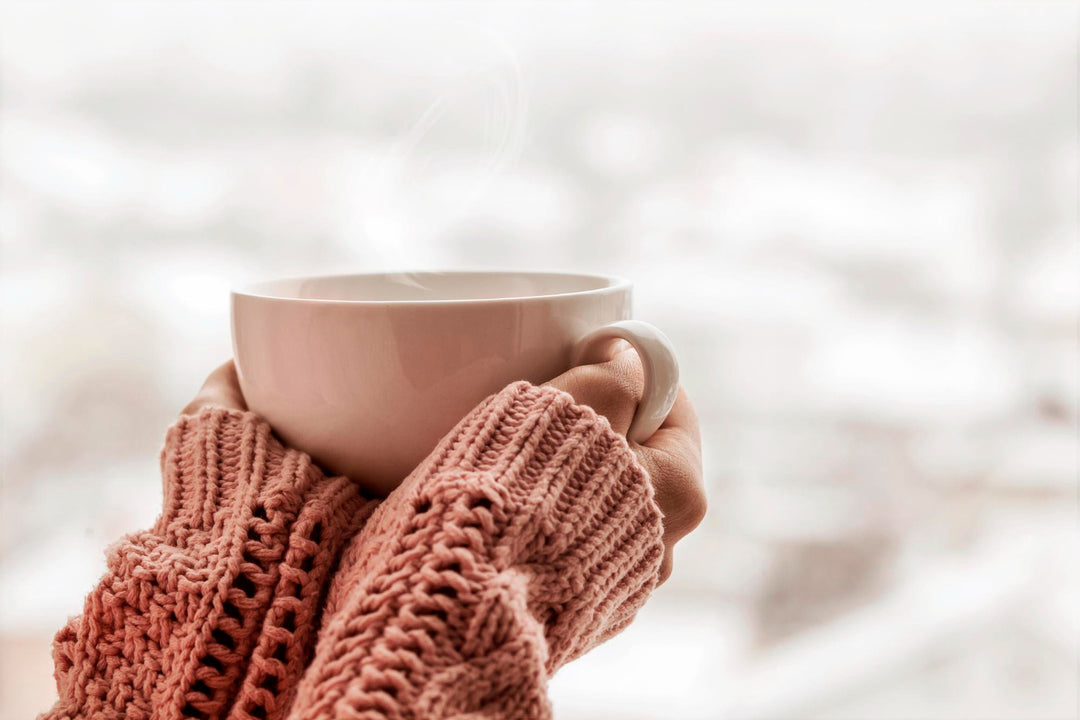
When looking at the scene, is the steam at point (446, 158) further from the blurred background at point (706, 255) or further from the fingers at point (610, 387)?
the fingers at point (610, 387)

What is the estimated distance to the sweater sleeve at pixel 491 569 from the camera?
337 mm

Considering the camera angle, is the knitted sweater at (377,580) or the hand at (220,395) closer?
the knitted sweater at (377,580)

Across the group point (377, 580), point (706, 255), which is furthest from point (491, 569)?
point (706, 255)

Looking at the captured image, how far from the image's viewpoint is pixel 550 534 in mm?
387

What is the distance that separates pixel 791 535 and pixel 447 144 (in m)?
0.69

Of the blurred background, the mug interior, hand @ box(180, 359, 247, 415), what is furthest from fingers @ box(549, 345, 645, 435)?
the blurred background

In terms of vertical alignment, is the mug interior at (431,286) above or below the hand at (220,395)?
above

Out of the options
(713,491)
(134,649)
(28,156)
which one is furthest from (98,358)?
(713,491)

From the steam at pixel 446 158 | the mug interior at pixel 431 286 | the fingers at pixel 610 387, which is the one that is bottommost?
the fingers at pixel 610 387

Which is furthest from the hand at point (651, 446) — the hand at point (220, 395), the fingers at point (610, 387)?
the hand at point (220, 395)

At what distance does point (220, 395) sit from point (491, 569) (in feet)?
0.92

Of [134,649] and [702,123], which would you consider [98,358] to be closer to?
[134,649]

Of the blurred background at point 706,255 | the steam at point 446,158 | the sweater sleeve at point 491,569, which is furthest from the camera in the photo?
the blurred background at point 706,255

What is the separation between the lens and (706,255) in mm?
1104
